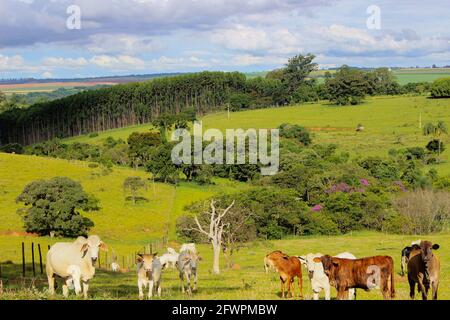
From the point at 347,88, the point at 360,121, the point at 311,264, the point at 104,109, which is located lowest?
the point at 360,121

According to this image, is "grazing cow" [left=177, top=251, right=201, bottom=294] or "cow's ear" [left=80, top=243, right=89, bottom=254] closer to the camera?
"cow's ear" [left=80, top=243, right=89, bottom=254]

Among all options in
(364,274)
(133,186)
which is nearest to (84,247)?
(364,274)

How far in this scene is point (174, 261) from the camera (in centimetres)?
3909

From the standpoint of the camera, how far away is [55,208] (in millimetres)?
66062

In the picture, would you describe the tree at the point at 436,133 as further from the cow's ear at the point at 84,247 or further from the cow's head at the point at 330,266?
the cow's head at the point at 330,266

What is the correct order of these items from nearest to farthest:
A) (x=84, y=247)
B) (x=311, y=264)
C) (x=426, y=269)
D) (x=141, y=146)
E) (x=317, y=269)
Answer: (x=426, y=269), (x=317, y=269), (x=311, y=264), (x=84, y=247), (x=141, y=146)

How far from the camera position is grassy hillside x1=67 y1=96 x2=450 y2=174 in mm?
123750

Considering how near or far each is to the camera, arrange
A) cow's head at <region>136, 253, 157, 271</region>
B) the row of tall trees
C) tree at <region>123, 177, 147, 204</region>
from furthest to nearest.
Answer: the row of tall trees, tree at <region>123, 177, 147, 204</region>, cow's head at <region>136, 253, 157, 271</region>

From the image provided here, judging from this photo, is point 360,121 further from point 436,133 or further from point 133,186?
point 133,186

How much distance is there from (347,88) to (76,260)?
164 m

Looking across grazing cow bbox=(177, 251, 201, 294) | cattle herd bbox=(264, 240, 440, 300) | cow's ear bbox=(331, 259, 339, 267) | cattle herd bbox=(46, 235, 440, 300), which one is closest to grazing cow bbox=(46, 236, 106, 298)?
cattle herd bbox=(46, 235, 440, 300)

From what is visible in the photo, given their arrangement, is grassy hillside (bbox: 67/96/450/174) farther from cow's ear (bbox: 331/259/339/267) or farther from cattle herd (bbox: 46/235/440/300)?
cow's ear (bbox: 331/259/339/267)
